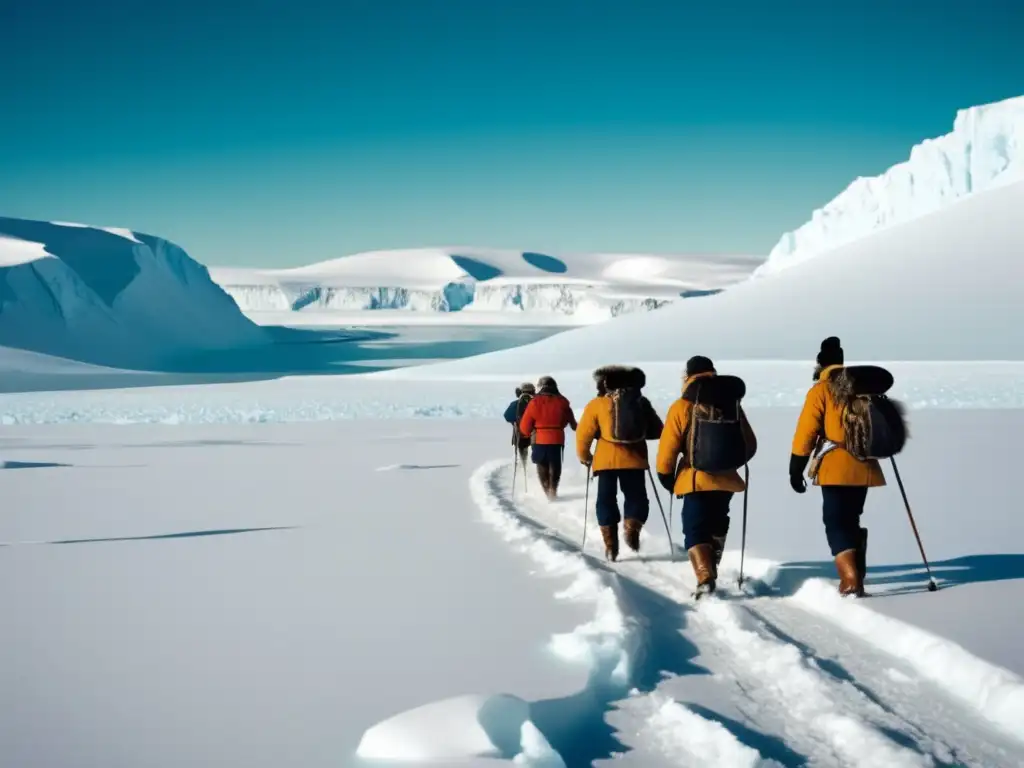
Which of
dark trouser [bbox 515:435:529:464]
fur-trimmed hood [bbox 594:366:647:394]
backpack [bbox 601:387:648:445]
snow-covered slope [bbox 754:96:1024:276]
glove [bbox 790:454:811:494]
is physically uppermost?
snow-covered slope [bbox 754:96:1024:276]

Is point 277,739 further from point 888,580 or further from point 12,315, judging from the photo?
point 12,315

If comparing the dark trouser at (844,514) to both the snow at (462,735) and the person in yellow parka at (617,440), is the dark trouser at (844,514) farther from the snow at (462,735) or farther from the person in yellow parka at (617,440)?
the snow at (462,735)

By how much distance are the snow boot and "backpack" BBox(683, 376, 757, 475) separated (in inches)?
17.5


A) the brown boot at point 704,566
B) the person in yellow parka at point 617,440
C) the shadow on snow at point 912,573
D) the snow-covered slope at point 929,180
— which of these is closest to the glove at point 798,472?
the brown boot at point 704,566

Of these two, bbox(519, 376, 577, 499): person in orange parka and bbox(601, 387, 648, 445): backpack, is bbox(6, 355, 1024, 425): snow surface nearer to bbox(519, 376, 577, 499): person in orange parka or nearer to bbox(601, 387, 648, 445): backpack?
bbox(519, 376, 577, 499): person in orange parka

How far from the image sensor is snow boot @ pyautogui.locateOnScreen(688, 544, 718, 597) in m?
5.33

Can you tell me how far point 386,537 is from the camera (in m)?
7.41

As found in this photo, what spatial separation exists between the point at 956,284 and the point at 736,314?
1360 centimetres

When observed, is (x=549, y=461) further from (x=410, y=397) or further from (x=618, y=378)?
(x=410, y=397)

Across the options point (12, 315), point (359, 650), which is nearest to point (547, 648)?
point (359, 650)

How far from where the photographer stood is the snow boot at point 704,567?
17.5ft

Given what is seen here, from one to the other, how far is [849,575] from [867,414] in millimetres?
870

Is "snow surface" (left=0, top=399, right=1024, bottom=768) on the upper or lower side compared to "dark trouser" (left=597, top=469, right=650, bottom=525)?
lower

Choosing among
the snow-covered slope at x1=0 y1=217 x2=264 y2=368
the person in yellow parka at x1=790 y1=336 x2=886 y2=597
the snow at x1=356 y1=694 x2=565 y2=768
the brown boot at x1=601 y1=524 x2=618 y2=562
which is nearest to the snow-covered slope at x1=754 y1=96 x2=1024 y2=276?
the snow-covered slope at x1=0 y1=217 x2=264 y2=368
